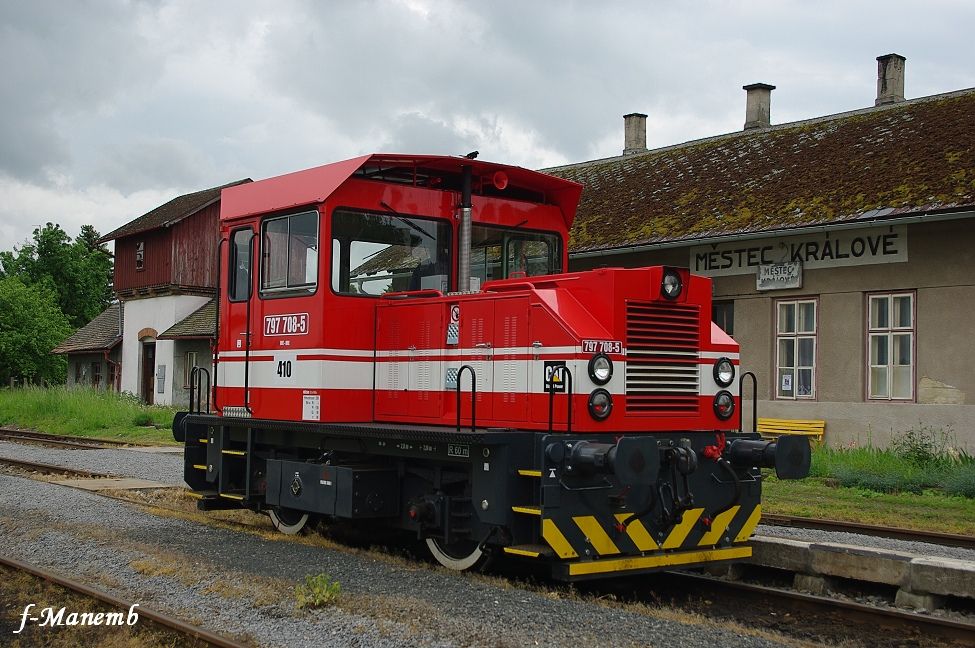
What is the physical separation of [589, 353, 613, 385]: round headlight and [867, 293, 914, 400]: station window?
9.66 metres

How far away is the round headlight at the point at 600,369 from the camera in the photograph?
279 inches

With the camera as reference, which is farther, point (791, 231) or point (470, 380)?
point (791, 231)

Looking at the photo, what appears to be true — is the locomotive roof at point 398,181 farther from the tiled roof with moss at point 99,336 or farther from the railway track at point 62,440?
the tiled roof with moss at point 99,336

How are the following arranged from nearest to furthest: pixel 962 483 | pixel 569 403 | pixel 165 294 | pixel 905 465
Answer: pixel 569 403 → pixel 962 483 → pixel 905 465 → pixel 165 294

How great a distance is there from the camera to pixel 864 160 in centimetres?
1705

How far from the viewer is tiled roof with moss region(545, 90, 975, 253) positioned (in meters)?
15.4

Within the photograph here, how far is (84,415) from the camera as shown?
26953 mm

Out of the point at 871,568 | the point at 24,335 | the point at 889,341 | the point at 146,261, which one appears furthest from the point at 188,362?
the point at 871,568

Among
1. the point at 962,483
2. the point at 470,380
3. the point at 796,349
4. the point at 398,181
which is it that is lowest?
the point at 962,483

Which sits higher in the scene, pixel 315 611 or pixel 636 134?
pixel 636 134

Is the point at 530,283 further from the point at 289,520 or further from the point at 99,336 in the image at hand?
the point at 99,336

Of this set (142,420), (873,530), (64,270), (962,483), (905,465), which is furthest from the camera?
(64,270)

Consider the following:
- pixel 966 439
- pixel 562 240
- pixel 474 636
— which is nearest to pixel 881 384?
pixel 966 439

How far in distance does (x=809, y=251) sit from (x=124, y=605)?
1258 cm
